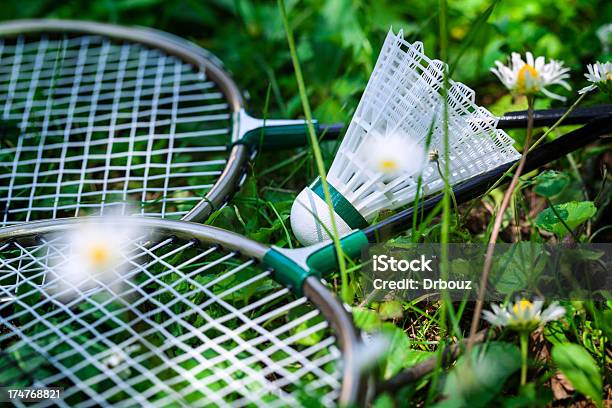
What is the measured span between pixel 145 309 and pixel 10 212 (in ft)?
1.46

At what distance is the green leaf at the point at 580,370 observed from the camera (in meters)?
1.16

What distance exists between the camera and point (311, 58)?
2.09 m

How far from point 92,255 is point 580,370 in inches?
32.7

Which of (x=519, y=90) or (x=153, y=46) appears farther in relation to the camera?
(x=153, y=46)

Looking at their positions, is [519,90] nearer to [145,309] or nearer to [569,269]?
[569,269]

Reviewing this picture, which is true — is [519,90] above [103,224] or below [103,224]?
above

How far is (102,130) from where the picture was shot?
71.2 inches

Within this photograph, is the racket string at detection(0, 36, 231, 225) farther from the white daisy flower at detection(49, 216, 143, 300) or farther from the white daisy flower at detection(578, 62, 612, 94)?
the white daisy flower at detection(578, 62, 612, 94)

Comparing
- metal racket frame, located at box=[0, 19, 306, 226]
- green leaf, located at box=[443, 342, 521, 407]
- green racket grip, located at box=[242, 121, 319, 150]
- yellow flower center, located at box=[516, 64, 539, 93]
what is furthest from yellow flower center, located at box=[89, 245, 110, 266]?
yellow flower center, located at box=[516, 64, 539, 93]

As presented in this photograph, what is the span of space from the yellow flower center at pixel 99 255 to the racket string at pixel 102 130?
193 mm

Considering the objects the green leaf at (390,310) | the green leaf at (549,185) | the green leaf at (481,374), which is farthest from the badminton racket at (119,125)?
the green leaf at (481,374)

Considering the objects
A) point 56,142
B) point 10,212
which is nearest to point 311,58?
point 56,142

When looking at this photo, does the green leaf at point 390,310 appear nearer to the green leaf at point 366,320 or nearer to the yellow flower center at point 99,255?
the green leaf at point 366,320

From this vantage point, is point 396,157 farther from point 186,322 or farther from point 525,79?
point 186,322
